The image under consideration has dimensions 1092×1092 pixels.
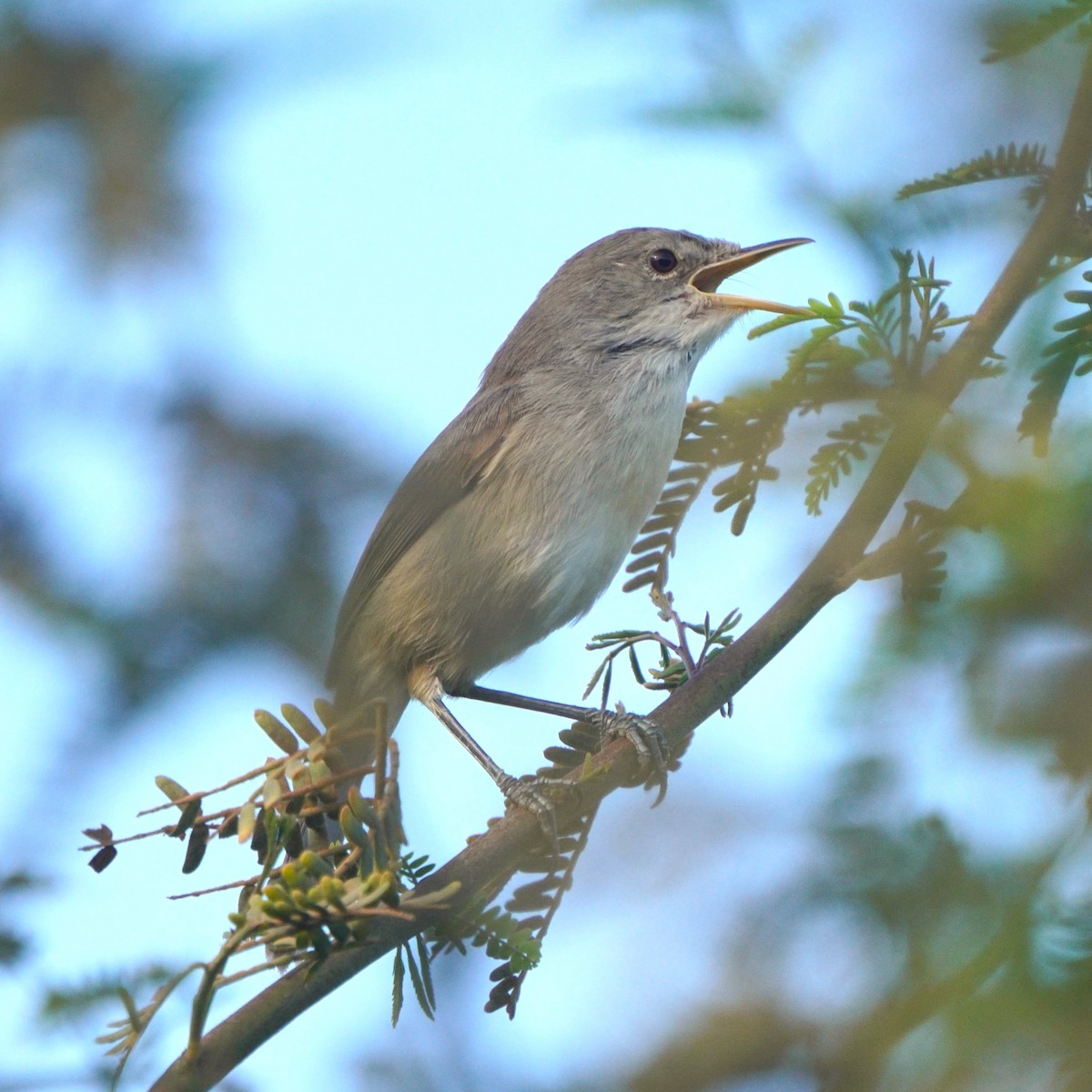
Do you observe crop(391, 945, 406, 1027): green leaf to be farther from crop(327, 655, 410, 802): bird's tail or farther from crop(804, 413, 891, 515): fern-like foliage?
crop(804, 413, 891, 515): fern-like foliage

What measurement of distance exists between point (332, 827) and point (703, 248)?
3.37 meters

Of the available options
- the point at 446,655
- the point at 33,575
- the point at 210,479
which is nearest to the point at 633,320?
the point at 446,655

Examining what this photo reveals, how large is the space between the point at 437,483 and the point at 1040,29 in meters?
3.31

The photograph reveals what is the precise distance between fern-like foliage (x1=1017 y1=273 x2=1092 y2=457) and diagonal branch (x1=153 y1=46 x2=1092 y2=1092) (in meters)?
0.10

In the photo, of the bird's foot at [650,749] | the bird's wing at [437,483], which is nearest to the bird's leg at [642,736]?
the bird's foot at [650,749]

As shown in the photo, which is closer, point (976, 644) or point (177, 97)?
point (976, 644)

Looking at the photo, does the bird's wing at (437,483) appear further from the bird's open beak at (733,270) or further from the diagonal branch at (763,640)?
the diagonal branch at (763,640)

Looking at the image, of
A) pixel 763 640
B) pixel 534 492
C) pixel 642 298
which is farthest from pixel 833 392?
pixel 642 298

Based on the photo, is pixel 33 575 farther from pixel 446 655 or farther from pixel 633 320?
pixel 633 320

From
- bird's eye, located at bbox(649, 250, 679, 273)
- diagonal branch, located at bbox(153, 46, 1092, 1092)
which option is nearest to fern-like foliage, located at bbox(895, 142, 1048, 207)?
diagonal branch, located at bbox(153, 46, 1092, 1092)

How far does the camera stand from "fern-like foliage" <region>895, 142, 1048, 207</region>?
5.83ft

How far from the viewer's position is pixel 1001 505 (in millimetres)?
1418

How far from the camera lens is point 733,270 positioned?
17.2 feet

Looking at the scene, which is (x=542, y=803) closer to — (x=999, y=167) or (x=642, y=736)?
(x=642, y=736)
